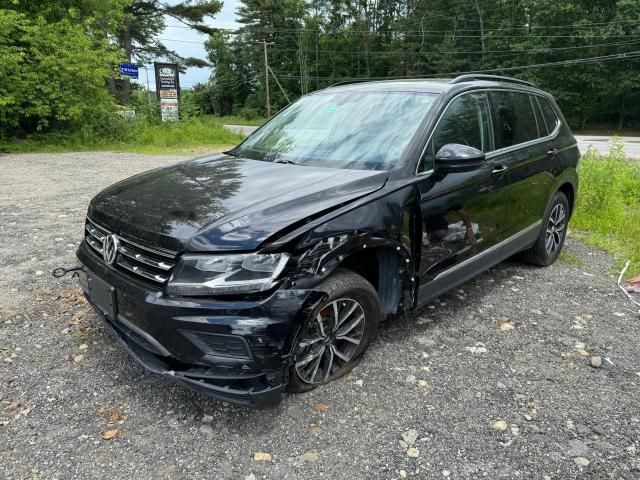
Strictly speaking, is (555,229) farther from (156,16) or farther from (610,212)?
(156,16)

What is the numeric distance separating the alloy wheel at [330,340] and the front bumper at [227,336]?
0.74ft

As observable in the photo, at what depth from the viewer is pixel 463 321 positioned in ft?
12.1

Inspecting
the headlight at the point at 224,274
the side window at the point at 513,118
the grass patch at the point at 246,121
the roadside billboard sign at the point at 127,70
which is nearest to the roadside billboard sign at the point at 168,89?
the roadside billboard sign at the point at 127,70

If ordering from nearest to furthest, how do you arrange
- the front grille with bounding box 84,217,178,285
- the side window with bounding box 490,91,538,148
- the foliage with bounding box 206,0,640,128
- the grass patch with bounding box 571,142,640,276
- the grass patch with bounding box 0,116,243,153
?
the front grille with bounding box 84,217,178,285 < the side window with bounding box 490,91,538,148 < the grass patch with bounding box 571,142,640,276 < the grass patch with bounding box 0,116,243,153 < the foliage with bounding box 206,0,640,128

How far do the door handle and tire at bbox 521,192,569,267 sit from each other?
1.11 m

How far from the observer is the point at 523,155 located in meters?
3.99

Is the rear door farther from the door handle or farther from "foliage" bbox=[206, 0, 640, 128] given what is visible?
"foliage" bbox=[206, 0, 640, 128]

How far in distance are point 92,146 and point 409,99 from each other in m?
15.1

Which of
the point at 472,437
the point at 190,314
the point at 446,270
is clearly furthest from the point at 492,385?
the point at 190,314

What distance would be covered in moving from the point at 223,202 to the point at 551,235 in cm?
357

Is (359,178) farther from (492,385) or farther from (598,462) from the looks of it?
(598,462)

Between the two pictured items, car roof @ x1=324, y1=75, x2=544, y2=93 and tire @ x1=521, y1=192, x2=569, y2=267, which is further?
tire @ x1=521, y1=192, x2=569, y2=267

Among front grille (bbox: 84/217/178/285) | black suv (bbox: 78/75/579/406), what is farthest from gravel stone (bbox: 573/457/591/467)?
front grille (bbox: 84/217/178/285)

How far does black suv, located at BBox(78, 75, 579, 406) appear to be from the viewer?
7.50 feet
